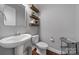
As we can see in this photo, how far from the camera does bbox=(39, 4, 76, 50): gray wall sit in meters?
1.67

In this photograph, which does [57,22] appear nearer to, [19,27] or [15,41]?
[19,27]

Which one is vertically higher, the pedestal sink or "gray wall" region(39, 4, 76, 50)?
"gray wall" region(39, 4, 76, 50)

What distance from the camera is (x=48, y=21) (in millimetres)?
1717

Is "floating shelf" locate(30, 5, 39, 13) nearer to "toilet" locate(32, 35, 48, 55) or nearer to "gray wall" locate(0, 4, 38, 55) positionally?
"gray wall" locate(0, 4, 38, 55)

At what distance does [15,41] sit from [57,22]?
0.83 m

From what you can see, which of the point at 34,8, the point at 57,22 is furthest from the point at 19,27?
the point at 57,22

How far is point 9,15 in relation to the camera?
5.59 feet

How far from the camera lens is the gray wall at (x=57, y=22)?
167 cm

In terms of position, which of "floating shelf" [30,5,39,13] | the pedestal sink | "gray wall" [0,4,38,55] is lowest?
the pedestal sink

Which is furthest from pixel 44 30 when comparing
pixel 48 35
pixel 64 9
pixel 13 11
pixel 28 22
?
pixel 13 11

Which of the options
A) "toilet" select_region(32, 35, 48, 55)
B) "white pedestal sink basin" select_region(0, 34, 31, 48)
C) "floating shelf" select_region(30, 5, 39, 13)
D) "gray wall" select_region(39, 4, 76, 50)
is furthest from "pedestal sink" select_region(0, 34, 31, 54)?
"floating shelf" select_region(30, 5, 39, 13)

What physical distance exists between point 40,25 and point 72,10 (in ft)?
2.08

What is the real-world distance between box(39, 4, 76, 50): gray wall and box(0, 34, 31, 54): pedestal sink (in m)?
0.32
